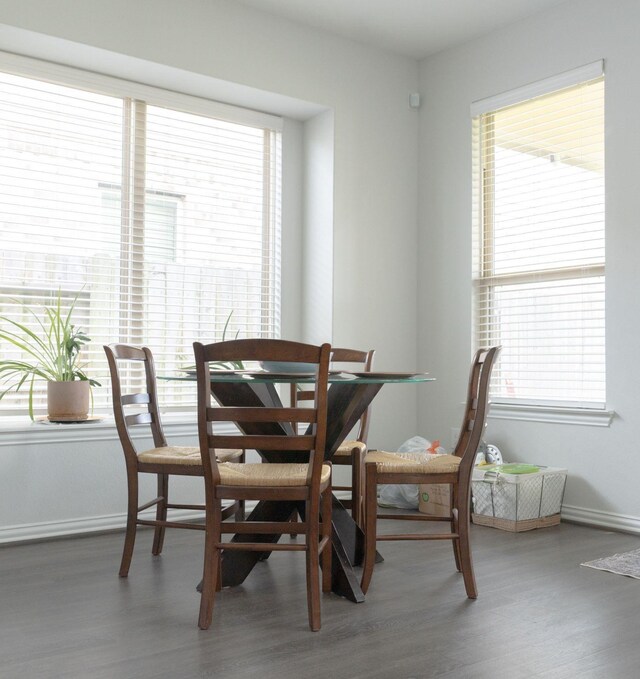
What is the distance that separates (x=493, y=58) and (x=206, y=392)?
11.0ft

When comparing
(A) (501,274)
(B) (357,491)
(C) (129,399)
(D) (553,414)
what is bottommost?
(B) (357,491)

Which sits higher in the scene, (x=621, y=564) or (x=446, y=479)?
(x=446, y=479)

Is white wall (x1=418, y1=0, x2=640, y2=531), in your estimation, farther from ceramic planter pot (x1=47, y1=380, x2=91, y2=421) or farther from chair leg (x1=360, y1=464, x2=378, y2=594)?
ceramic planter pot (x1=47, y1=380, x2=91, y2=421)

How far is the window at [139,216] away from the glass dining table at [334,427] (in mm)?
1490

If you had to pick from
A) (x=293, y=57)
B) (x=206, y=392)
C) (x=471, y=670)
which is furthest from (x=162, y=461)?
(x=293, y=57)

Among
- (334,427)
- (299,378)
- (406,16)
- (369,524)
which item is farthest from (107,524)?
(406,16)

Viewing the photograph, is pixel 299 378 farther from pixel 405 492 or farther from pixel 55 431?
pixel 405 492

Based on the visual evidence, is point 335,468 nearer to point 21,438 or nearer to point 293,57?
point 21,438

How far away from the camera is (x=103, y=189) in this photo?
4.29 m

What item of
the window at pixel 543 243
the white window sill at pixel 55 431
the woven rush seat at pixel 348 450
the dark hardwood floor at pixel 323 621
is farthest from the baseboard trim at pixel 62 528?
the window at pixel 543 243

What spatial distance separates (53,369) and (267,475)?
6.16 ft

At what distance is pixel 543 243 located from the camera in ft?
14.7

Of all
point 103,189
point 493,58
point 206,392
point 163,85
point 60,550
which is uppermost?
point 493,58

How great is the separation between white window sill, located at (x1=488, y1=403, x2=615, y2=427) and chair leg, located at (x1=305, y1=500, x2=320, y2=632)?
7.25ft
